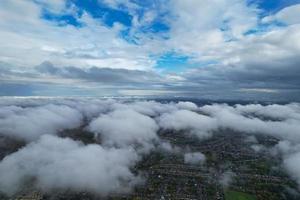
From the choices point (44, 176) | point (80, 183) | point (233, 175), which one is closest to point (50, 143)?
point (44, 176)

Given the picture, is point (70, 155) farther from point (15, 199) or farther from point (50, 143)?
point (15, 199)

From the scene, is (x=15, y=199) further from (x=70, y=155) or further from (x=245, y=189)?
(x=245, y=189)

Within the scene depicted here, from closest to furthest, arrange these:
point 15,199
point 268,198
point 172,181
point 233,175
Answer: point 15,199, point 268,198, point 172,181, point 233,175

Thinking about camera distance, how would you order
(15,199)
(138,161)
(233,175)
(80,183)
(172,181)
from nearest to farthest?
(15,199) → (80,183) → (172,181) → (233,175) → (138,161)

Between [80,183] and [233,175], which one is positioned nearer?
[80,183]

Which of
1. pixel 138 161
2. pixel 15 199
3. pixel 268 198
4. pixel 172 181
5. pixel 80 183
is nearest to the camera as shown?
pixel 15 199

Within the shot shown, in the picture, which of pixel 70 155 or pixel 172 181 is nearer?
pixel 172 181

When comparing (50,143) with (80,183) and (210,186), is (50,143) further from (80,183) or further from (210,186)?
(210,186)

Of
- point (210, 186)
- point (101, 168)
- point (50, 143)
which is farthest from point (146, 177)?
point (50, 143)

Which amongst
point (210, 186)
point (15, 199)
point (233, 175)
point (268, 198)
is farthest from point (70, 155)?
point (268, 198)
